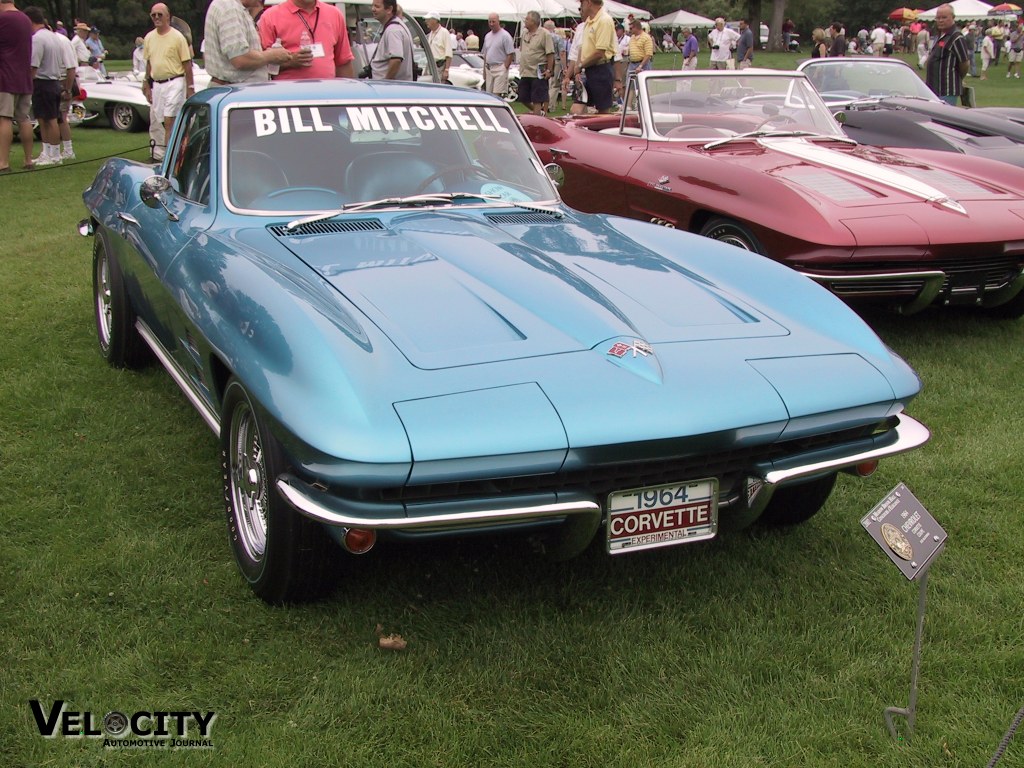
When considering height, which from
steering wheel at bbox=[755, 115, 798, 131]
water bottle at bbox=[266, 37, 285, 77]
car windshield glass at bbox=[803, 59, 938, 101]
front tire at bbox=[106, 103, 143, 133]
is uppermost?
water bottle at bbox=[266, 37, 285, 77]

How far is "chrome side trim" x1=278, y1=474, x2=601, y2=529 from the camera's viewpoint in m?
2.27

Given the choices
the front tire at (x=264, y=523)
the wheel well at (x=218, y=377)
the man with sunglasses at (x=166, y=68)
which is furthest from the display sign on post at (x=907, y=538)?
the man with sunglasses at (x=166, y=68)

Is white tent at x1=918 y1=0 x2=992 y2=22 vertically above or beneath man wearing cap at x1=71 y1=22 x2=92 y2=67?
above

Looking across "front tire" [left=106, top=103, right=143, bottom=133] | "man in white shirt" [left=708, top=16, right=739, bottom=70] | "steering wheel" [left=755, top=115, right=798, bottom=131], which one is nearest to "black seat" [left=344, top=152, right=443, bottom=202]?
"steering wheel" [left=755, top=115, right=798, bottom=131]

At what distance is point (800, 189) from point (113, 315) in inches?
137

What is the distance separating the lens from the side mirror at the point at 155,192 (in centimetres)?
393

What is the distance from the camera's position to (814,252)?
484 centimetres

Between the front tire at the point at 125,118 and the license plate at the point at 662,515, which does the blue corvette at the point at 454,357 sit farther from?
the front tire at the point at 125,118

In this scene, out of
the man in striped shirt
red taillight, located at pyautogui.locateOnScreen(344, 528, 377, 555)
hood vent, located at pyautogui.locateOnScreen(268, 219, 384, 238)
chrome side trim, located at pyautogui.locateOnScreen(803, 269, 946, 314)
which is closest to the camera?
red taillight, located at pyautogui.locateOnScreen(344, 528, 377, 555)

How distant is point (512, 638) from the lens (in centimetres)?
269

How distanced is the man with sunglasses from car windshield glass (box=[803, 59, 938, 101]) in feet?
19.7

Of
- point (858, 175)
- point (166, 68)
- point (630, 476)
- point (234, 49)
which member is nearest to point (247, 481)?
point (630, 476)

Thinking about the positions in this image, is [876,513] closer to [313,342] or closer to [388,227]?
[313,342]

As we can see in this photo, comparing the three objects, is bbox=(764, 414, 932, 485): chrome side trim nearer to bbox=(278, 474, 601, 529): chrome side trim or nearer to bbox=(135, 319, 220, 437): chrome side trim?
bbox=(278, 474, 601, 529): chrome side trim
